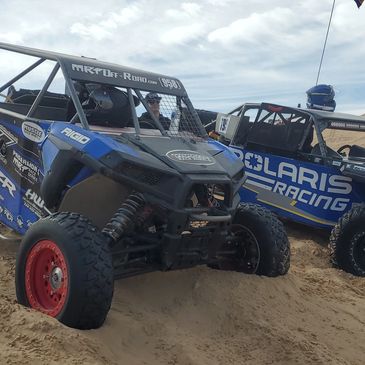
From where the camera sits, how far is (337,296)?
512 cm

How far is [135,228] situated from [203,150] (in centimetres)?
92

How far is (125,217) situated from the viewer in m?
3.79

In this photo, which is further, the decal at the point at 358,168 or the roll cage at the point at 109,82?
the decal at the point at 358,168

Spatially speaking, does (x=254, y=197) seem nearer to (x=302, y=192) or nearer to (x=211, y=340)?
(x=302, y=192)

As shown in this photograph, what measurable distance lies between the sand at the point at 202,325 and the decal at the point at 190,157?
1072 mm

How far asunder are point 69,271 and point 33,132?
4.99 ft

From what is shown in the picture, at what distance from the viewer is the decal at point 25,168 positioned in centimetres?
447

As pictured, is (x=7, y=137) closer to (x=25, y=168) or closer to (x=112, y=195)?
(x=25, y=168)

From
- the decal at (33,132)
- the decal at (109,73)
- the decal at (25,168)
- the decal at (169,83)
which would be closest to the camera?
the decal at (33,132)

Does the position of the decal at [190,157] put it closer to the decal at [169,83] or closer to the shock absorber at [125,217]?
the shock absorber at [125,217]

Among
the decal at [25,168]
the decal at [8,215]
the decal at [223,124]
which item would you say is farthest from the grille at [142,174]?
the decal at [223,124]

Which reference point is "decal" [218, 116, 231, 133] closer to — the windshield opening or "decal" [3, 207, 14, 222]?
the windshield opening

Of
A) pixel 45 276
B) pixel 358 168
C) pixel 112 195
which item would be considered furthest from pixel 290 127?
pixel 45 276

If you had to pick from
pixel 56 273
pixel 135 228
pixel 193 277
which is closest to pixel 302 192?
pixel 193 277
